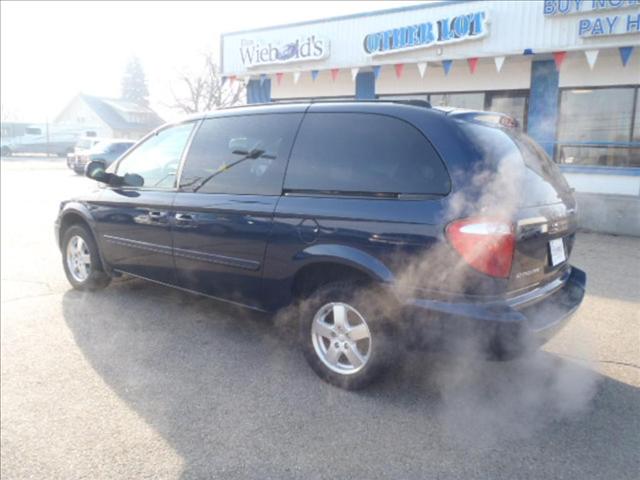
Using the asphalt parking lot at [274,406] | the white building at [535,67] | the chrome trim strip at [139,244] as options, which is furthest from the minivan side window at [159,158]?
the white building at [535,67]

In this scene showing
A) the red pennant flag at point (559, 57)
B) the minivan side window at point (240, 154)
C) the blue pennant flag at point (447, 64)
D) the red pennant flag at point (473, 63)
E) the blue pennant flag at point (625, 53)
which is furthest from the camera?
the blue pennant flag at point (447, 64)

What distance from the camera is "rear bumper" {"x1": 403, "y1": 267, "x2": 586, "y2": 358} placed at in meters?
2.73

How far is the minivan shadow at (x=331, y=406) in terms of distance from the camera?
265 centimetres

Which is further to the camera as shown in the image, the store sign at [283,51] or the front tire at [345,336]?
the store sign at [283,51]

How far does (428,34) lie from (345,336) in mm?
9213

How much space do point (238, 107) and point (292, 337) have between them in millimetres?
1899

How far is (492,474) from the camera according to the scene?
97.6 inches

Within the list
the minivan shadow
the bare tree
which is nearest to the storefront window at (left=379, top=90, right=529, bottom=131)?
the minivan shadow

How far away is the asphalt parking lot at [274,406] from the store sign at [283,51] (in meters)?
9.46

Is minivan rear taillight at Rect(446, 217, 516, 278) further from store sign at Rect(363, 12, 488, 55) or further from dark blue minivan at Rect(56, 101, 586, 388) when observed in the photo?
store sign at Rect(363, 12, 488, 55)

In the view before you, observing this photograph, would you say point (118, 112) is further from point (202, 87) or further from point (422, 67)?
point (422, 67)

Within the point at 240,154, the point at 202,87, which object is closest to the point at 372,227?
the point at 240,154

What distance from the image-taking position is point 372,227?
118 inches

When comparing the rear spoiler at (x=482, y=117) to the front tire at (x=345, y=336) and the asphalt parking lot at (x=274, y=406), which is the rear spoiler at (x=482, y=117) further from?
the asphalt parking lot at (x=274, y=406)
